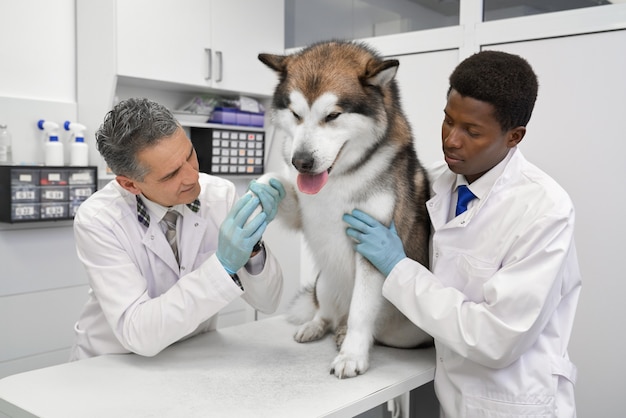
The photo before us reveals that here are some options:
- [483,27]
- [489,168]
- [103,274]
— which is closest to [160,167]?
[103,274]

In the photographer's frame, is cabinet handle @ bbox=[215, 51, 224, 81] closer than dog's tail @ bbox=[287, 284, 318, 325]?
No

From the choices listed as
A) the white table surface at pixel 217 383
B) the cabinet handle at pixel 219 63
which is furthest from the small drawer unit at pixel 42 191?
the white table surface at pixel 217 383

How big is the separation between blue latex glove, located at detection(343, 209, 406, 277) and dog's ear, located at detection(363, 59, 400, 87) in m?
0.34

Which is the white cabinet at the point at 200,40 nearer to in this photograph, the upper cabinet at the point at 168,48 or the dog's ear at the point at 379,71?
the upper cabinet at the point at 168,48

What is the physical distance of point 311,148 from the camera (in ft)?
4.09

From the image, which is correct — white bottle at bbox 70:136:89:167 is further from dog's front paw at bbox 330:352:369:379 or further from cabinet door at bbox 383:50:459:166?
dog's front paw at bbox 330:352:369:379

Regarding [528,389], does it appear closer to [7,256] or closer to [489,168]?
[489,168]

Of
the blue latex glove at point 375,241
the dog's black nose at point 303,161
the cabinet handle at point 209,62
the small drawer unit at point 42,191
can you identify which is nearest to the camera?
the dog's black nose at point 303,161

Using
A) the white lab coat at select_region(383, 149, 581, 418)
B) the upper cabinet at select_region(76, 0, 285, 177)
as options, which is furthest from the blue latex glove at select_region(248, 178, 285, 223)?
the upper cabinet at select_region(76, 0, 285, 177)

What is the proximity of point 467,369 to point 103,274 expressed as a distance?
97 cm

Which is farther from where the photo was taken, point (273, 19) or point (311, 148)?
point (273, 19)

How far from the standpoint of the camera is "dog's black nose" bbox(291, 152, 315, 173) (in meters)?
1.24

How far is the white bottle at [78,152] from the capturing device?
260 centimetres

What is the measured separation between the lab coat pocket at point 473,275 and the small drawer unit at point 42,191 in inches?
79.3
